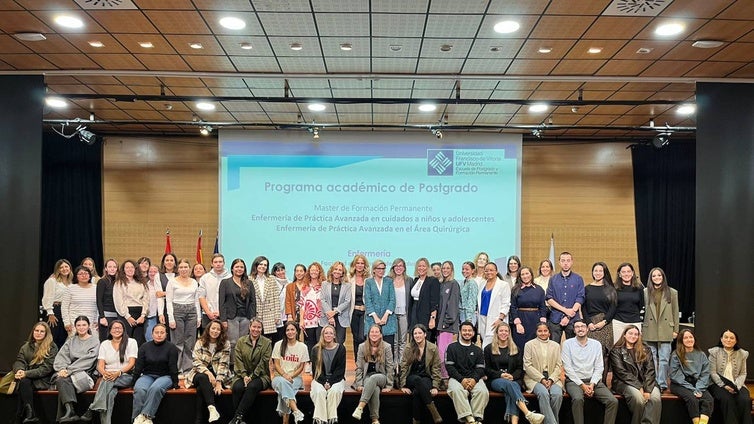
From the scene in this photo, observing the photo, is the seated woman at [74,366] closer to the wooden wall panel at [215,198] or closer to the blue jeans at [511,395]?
the blue jeans at [511,395]

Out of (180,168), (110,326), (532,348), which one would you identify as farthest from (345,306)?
(180,168)

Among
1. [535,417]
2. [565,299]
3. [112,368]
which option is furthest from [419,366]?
[112,368]

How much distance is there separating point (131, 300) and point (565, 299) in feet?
16.3

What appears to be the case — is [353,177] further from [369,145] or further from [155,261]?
[155,261]

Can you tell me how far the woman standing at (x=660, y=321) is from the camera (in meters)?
7.50

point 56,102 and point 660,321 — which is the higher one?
point 56,102

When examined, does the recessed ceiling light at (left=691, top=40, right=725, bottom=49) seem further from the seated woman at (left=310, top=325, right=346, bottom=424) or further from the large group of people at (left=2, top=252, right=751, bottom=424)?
the seated woman at (left=310, top=325, right=346, bottom=424)

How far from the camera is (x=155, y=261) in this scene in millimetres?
13039

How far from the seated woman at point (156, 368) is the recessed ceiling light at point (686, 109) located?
799cm

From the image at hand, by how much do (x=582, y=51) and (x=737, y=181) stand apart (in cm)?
254

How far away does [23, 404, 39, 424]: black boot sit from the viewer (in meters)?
6.93

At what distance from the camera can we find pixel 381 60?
26.8 ft

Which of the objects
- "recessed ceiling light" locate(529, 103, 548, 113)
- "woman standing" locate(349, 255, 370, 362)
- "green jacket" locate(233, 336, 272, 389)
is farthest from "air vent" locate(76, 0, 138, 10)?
"recessed ceiling light" locate(529, 103, 548, 113)

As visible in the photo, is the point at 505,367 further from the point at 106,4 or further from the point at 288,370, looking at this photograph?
the point at 106,4
